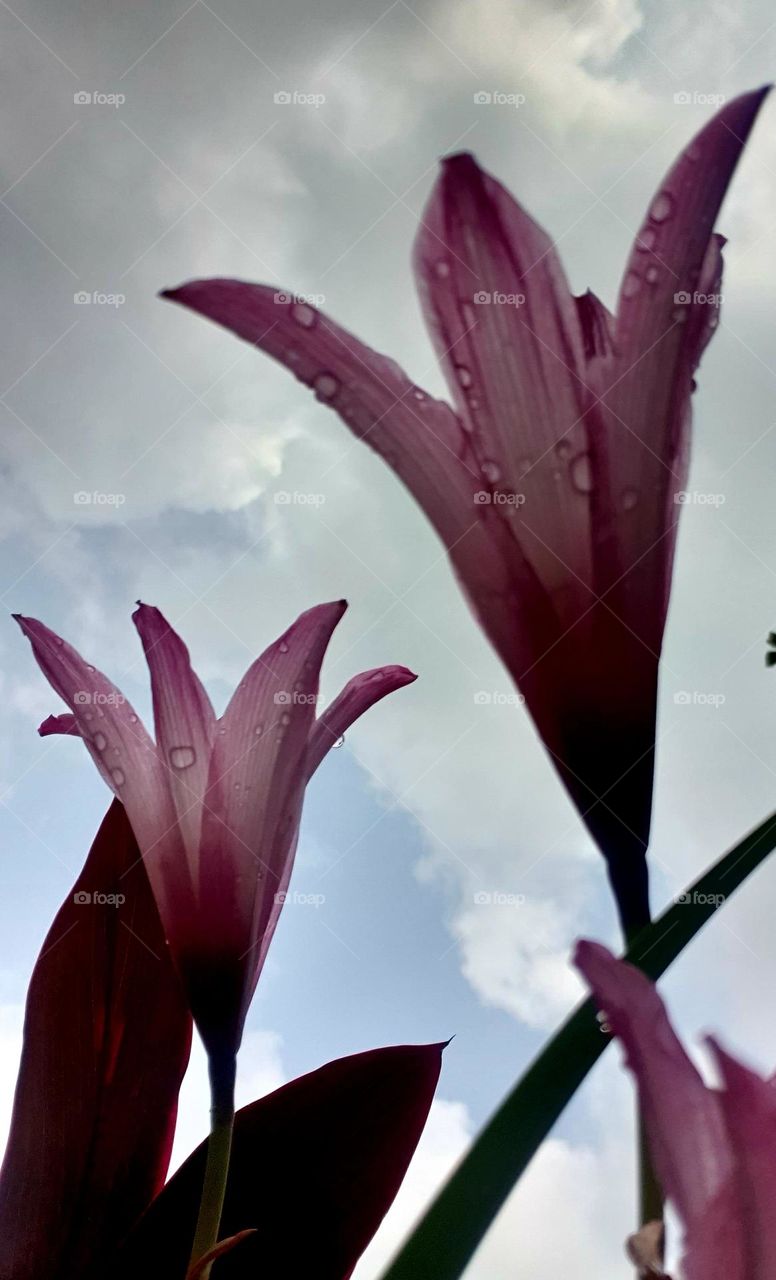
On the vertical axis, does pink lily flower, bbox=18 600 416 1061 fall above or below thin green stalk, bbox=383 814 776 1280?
above

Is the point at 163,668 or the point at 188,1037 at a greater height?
the point at 163,668

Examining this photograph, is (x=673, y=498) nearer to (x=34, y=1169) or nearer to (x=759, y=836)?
(x=759, y=836)

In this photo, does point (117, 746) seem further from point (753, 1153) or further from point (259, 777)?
point (753, 1153)

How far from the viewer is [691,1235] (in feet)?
0.42

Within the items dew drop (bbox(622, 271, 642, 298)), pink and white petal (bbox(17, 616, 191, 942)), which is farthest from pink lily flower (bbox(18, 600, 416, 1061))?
dew drop (bbox(622, 271, 642, 298))

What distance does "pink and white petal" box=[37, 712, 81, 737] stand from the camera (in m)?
0.31

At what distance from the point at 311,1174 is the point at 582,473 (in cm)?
18

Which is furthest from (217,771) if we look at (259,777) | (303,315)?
(303,315)

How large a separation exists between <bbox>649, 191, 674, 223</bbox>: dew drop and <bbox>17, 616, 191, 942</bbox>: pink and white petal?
19cm

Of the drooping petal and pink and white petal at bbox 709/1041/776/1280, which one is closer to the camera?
pink and white petal at bbox 709/1041/776/1280

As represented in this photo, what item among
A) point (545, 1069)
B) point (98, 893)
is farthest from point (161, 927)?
point (545, 1069)

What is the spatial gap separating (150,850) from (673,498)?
164mm

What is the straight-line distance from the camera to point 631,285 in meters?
0.23

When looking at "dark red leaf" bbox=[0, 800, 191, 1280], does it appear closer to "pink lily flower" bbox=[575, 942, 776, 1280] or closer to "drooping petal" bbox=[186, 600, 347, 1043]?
"drooping petal" bbox=[186, 600, 347, 1043]
